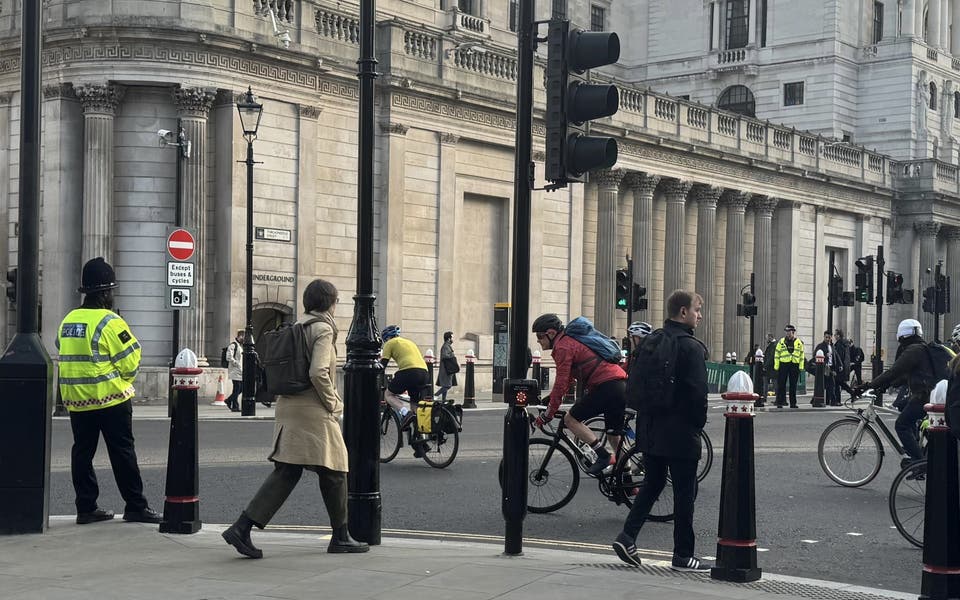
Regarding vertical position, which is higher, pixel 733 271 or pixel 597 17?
pixel 597 17

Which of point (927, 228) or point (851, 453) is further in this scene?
point (927, 228)

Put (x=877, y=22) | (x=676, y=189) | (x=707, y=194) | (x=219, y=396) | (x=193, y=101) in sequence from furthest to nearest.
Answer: (x=877, y=22) < (x=707, y=194) < (x=676, y=189) < (x=193, y=101) < (x=219, y=396)

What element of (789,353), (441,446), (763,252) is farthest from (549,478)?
(763,252)

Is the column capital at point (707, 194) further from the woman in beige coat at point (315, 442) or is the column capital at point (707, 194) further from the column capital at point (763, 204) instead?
the woman in beige coat at point (315, 442)

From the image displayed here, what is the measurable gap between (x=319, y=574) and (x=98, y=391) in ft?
9.26

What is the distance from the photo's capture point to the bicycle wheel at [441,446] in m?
15.7

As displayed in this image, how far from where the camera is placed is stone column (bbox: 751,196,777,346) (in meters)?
48.9

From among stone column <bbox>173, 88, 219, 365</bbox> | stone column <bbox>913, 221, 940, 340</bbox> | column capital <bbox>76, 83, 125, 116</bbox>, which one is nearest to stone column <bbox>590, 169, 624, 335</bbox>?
stone column <bbox>173, 88, 219, 365</bbox>

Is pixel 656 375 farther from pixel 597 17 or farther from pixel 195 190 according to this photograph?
pixel 597 17

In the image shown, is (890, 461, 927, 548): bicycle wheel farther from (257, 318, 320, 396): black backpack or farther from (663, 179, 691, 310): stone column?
(663, 179, 691, 310): stone column

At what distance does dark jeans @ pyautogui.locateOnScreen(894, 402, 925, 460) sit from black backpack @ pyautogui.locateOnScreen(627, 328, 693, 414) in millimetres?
6015

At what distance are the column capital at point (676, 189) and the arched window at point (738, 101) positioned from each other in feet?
63.4

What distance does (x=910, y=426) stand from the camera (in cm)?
1420

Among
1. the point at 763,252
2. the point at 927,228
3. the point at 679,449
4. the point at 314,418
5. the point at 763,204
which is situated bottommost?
the point at 679,449
